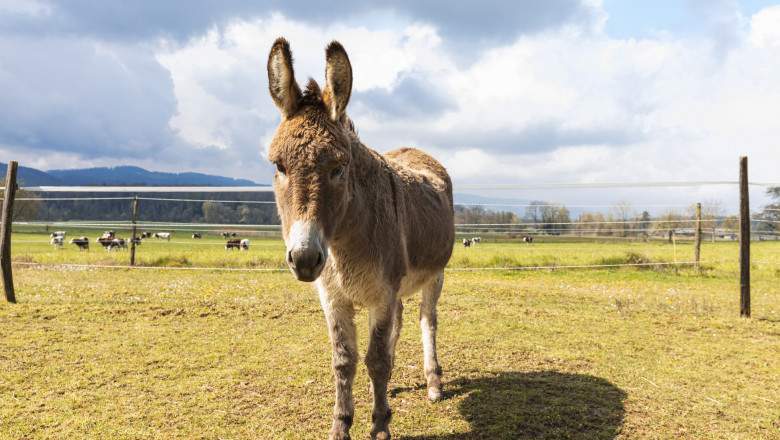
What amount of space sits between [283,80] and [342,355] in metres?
2.15

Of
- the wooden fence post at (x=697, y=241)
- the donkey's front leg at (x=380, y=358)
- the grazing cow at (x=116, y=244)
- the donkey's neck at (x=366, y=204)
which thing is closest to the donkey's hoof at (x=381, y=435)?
the donkey's front leg at (x=380, y=358)

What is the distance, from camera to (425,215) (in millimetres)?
4535

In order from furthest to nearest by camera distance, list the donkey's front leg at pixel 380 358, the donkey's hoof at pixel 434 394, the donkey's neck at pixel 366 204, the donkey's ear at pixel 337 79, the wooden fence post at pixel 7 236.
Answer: the wooden fence post at pixel 7 236 < the donkey's hoof at pixel 434 394 < the donkey's front leg at pixel 380 358 < the donkey's neck at pixel 366 204 < the donkey's ear at pixel 337 79

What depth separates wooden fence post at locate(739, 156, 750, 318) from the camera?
8977 millimetres

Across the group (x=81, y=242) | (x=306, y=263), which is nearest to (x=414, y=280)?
(x=306, y=263)

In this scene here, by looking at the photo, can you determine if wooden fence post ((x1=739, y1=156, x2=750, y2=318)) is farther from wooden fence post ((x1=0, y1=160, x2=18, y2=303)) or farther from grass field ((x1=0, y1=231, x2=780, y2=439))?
wooden fence post ((x1=0, y1=160, x2=18, y2=303))

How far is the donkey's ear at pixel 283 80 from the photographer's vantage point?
9.91 ft

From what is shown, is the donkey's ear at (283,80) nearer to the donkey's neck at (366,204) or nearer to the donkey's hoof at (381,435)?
the donkey's neck at (366,204)

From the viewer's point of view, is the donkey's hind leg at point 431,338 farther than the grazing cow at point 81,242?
No

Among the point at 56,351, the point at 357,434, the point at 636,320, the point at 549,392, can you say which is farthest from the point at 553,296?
the point at 56,351

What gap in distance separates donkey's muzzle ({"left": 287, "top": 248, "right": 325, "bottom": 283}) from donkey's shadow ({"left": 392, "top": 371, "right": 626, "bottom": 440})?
2.18m

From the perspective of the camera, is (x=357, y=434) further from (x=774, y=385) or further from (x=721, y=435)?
(x=774, y=385)

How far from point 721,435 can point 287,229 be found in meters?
4.19

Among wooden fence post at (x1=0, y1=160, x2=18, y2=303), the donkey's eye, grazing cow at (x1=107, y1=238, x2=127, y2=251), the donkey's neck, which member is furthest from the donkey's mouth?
grazing cow at (x1=107, y1=238, x2=127, y2=251)
